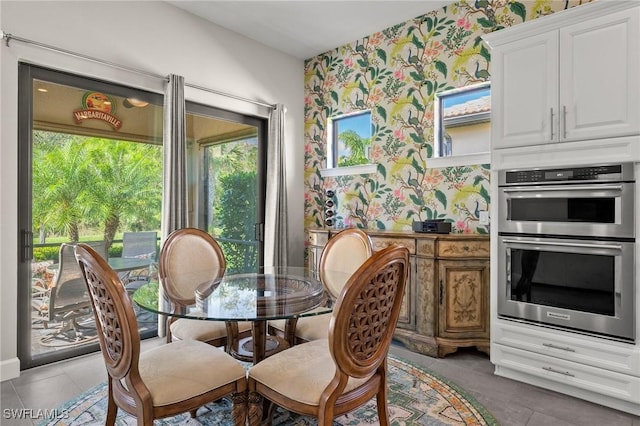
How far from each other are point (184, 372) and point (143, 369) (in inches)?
7.0

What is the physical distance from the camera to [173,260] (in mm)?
2576

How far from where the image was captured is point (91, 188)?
3045mm

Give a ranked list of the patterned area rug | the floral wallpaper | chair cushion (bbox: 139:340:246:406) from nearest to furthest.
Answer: chair cushion (bbox: 139:340:246:406) → the patterned area rug → the floral wallpaper

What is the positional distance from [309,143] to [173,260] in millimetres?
2628

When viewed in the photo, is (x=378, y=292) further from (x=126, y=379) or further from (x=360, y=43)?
(x=360, y=43)

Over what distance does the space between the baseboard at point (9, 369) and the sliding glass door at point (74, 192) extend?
114 mm

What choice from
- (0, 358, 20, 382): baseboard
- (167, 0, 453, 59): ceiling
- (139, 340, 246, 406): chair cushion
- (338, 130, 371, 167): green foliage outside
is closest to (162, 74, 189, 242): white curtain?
(167, 0, 453, 59): ceiling

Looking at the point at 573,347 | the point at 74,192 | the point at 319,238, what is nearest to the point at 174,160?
the point at 74,192

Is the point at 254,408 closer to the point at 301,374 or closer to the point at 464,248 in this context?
the point at 301,374

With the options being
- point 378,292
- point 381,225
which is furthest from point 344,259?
point 381,225

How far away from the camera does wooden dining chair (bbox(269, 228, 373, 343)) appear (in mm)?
2279

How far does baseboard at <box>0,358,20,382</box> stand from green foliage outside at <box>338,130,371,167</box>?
3438mm

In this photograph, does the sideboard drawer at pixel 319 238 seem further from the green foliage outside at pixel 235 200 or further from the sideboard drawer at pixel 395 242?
the green foliage outside at pixel 235 200

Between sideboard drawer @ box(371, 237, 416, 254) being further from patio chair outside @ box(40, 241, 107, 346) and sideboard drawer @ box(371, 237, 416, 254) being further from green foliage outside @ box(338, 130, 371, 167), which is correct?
patio chair outside @ box(40, 241, 107, 346)
